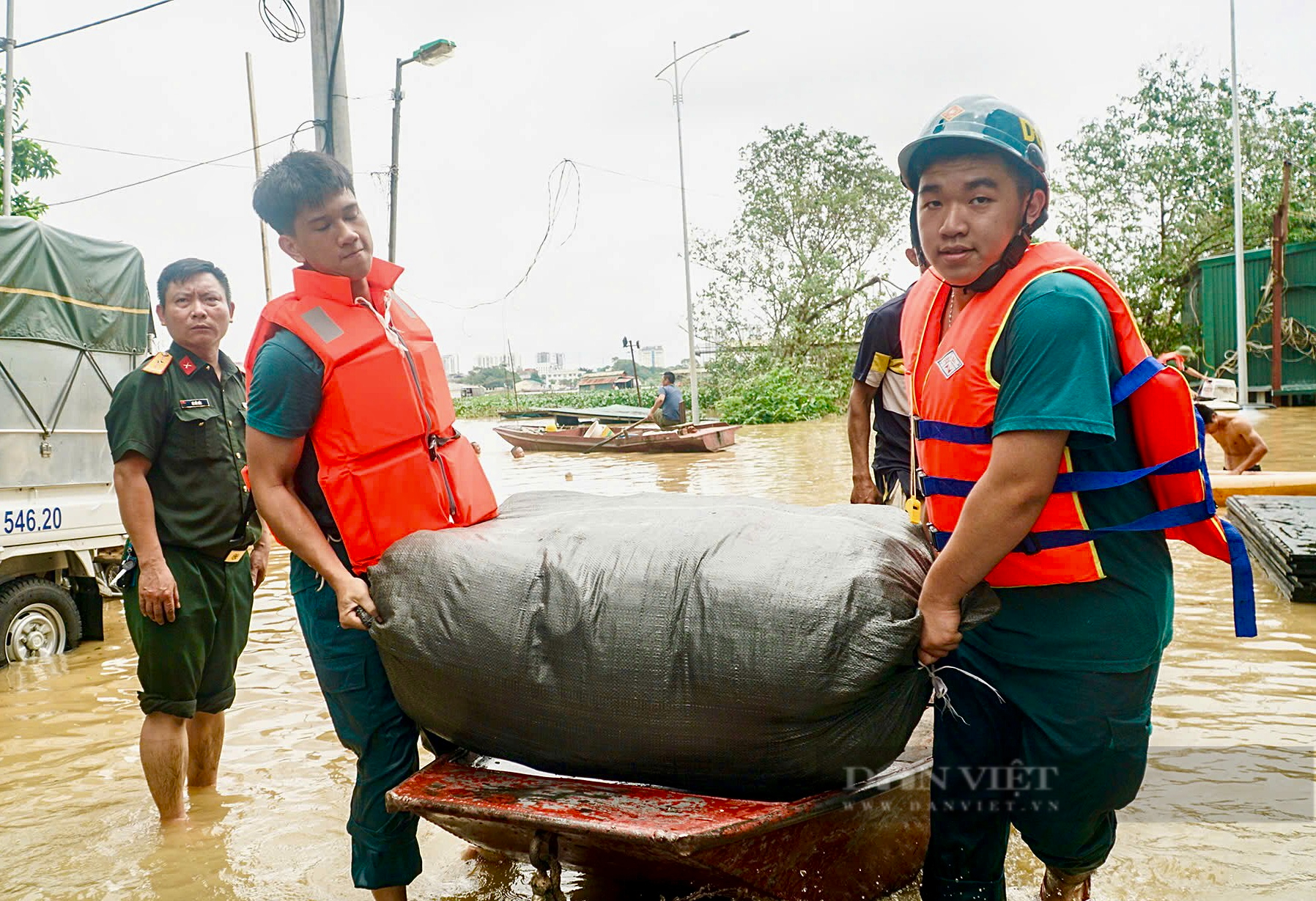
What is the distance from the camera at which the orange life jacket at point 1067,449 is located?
78.7 inches

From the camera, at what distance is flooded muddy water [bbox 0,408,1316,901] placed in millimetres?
3162

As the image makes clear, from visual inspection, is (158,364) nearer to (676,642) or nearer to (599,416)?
(676,642)

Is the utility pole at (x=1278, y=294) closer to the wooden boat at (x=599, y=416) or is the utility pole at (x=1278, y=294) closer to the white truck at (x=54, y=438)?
the wooden boat at (x=599, y=416)

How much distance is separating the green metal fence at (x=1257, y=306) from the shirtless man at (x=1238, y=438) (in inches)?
561

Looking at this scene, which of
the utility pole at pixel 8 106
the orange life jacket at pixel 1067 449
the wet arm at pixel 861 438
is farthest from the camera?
the utility pole at pixel 8 106

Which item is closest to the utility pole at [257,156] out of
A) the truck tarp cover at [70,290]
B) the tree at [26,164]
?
the tree at [26,164]

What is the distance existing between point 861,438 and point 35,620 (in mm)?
5010

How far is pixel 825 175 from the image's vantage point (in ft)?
105

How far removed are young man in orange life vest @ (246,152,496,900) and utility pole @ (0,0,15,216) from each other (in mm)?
12536

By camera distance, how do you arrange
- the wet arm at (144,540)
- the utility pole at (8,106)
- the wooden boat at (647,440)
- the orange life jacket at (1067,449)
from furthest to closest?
the wooden boat at (647,440) < the utility pole at (8,106) < the wet arm at (144,540) < the orange life jacket at (1067,449)

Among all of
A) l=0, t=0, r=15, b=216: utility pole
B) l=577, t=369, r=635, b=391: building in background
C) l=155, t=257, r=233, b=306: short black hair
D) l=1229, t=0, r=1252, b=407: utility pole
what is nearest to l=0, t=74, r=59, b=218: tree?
l=0, t=0, r=15, b=216: utility pole

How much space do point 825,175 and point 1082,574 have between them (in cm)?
3165

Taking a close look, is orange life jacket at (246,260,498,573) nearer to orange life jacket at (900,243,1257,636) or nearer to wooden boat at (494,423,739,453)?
orange life jacket at (900,243,1257,636)

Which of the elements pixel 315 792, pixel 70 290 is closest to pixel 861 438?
pixel 315 792
